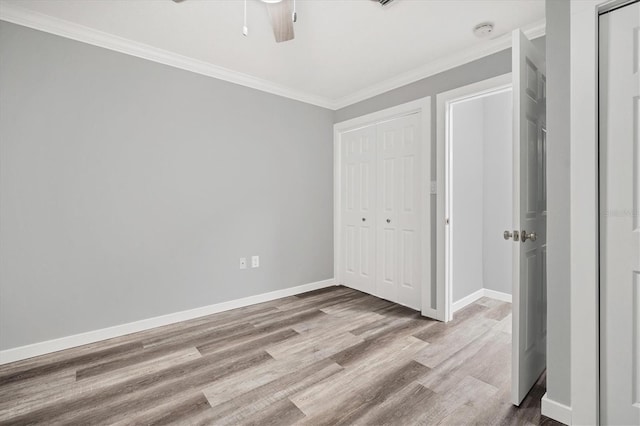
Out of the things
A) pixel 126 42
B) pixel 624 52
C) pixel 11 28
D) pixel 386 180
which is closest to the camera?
pixel 624 52

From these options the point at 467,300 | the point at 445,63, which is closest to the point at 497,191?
the point at 467,300

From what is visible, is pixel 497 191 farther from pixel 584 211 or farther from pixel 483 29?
pixel 584 211

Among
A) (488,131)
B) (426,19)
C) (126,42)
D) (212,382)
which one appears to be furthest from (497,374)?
(126,42)

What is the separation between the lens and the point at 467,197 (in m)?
3.40

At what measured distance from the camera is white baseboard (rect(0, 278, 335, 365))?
2184 mm

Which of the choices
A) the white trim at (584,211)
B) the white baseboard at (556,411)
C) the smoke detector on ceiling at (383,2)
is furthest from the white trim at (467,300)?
the smoke detector on ceiling at (383,2)

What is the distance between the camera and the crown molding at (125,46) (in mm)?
2150

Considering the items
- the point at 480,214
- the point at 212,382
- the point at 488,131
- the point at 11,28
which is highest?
the point at 11,28

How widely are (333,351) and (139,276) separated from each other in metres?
1.84

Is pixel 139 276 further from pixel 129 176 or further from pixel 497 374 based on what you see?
pixel 497 374

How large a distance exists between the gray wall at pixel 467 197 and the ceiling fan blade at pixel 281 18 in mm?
1872

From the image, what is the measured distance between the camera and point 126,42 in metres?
2.53

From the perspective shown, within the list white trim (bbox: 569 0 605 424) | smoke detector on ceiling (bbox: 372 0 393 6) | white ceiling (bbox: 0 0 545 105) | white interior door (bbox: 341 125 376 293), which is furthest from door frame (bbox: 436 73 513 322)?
white trim (bbox: 569 0 605 424)

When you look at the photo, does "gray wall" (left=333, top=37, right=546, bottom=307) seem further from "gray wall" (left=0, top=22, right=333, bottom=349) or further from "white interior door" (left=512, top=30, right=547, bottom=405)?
"gray wall" (left=0, top=22, right=333, bottom=349)
